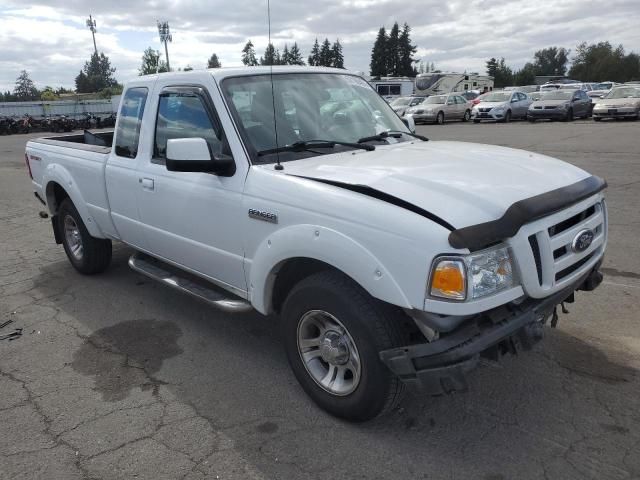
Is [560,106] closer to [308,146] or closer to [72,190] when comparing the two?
[72,190]

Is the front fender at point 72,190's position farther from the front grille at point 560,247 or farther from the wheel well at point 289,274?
the front grille at point 560,247

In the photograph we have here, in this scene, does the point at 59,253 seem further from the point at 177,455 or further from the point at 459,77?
the point at 459,77

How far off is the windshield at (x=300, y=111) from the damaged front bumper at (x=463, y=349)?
1.51 m

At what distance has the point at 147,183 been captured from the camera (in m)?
4.13

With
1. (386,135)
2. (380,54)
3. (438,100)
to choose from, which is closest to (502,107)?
(438,100)

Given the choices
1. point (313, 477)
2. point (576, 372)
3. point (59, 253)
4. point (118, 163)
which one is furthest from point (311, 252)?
point (59, 253)

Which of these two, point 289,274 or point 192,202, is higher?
point 192,202

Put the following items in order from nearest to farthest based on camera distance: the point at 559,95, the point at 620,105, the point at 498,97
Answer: the point at 620,105 → the point at 559,95 → the point at 498,97

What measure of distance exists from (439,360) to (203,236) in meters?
1.90

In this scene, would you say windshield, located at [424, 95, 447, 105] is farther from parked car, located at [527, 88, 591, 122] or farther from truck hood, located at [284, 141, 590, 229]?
truck hood, located at [284, 141, 590, 229]

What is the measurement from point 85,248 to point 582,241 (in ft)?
15.2

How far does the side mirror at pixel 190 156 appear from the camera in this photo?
10.5 ft

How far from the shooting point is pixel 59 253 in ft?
22.3

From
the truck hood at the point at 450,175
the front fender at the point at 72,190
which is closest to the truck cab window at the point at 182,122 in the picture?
the truck hood at the point at 450,175
